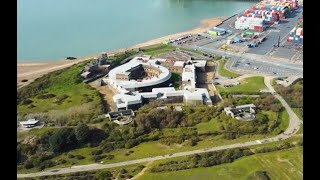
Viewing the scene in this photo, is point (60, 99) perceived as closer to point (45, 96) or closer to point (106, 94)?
point (45, 96)

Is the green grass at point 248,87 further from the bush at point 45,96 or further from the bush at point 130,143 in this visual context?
the bush at point 45,96

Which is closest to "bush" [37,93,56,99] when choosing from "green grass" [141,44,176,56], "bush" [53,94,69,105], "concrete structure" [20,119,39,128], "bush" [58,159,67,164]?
"bush" [53,94,69,105]

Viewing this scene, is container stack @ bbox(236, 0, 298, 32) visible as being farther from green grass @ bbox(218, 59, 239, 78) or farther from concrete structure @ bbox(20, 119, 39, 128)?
concrete structure @ bbox(20, 119, 39, 128)

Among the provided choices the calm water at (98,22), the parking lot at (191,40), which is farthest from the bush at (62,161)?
the parking lot at (191,40)

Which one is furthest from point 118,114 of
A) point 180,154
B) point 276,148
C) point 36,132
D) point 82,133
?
point 276,148
